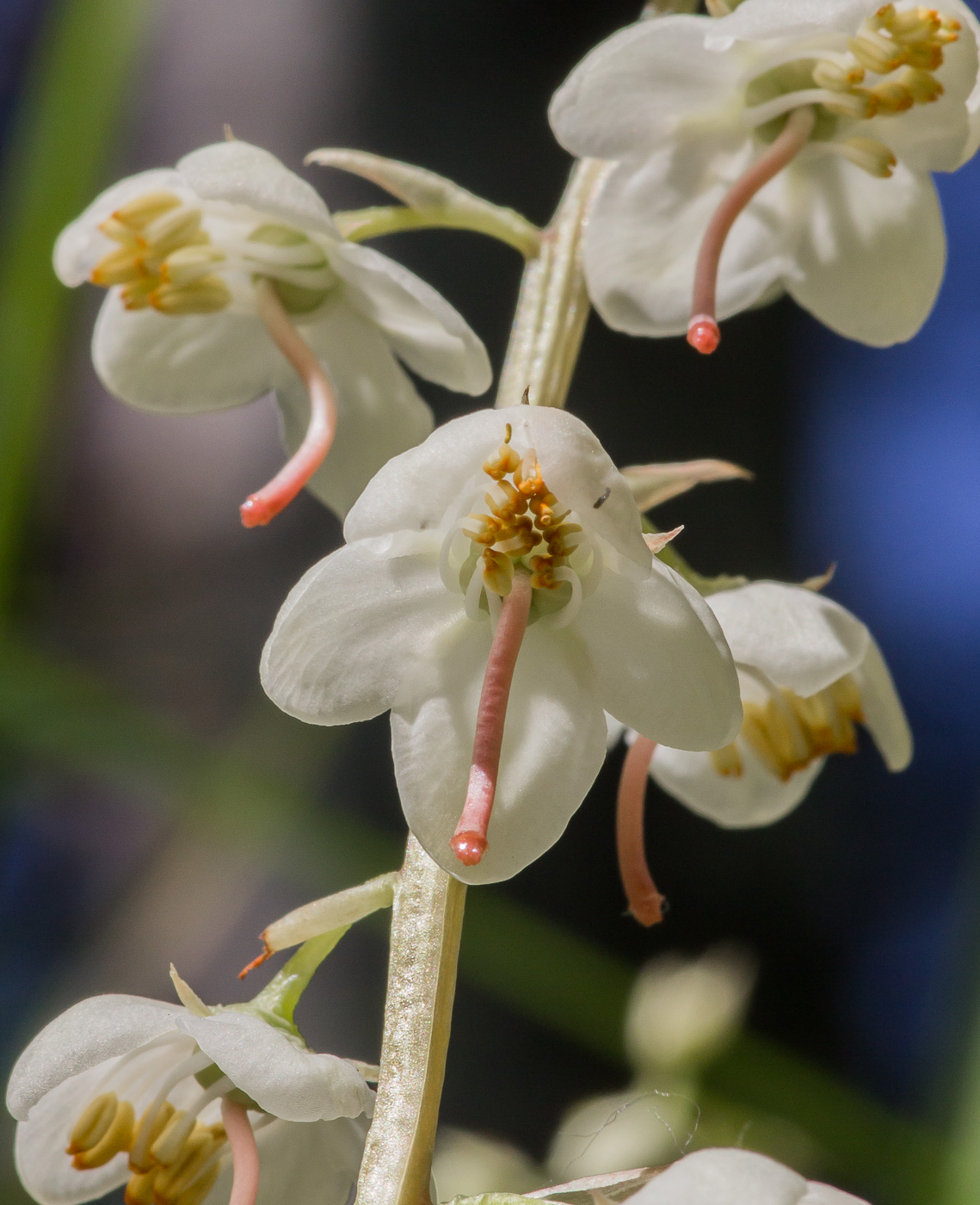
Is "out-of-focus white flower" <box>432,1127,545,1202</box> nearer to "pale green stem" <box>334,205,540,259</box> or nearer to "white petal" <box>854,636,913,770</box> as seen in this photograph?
"white petal" <box>854,636,913,770</box>

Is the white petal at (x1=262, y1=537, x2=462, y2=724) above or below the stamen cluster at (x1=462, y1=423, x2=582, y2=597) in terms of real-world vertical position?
below

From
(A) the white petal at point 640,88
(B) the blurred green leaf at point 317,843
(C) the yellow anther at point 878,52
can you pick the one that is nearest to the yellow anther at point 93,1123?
(A) the white petal at point 640,88

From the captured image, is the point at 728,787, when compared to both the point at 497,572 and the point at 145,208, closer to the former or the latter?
the point at 497,572

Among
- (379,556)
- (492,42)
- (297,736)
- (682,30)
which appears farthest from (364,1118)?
(492,42)

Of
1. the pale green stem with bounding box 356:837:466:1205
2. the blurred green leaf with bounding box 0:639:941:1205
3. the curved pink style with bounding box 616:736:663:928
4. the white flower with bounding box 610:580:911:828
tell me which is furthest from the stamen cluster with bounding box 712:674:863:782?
the blurred green leaf with bounding box 0:639:941:1205

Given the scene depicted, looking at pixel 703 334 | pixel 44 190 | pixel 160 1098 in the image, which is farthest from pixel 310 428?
pixel 44 190

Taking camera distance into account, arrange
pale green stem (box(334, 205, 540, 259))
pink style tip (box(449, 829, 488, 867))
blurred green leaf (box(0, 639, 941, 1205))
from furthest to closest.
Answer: blurred green leaf (box(0, 639, 941, 1205))
pale green stem (box(334, 205, 540, 259))
pink style tip (box(449, 829, 488, 867))
